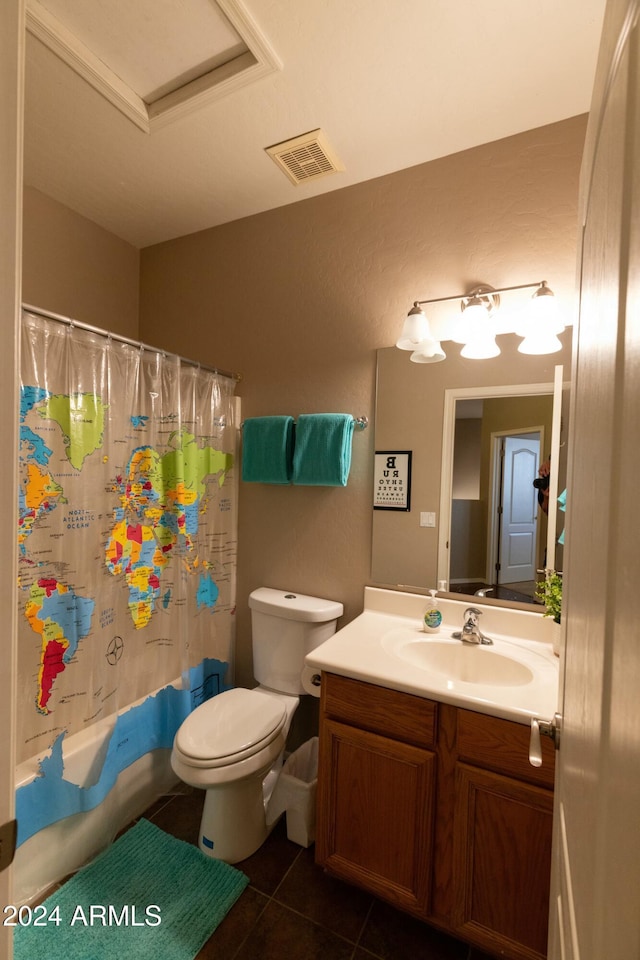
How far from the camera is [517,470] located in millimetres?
1567

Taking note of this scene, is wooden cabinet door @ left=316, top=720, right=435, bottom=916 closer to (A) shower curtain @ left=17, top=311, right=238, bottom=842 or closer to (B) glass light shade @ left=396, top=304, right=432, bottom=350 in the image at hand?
(A) shower curtain @ left=17, top=311, right=238, bottom=842

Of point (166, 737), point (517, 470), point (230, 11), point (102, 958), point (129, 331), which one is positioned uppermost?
point (230, 11)

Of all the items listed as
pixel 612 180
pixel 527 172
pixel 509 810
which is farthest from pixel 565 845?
pixel 527 172

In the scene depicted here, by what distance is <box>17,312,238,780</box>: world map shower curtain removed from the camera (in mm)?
1390

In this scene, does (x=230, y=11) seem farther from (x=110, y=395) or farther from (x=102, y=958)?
(x=102, y=958)

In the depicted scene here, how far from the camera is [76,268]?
2.12 meters

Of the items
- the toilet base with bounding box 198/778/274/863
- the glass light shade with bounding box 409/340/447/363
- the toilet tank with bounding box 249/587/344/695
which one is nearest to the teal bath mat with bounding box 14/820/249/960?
the toilet base with bounding box 198/778/274/863

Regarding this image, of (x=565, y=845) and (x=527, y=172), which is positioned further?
(x=527, y=172)

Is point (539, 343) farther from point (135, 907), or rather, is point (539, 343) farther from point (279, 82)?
point (135, 907)

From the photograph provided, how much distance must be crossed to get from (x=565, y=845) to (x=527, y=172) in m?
1.93

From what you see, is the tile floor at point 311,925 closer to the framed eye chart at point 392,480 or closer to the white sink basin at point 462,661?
the white sink basin at point 462,661

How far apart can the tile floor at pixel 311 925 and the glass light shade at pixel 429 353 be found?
1.90m

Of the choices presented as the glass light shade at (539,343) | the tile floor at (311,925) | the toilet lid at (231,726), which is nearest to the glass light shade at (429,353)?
the glass light shade at (539,343)

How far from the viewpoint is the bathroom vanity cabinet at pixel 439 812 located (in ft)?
3.59
